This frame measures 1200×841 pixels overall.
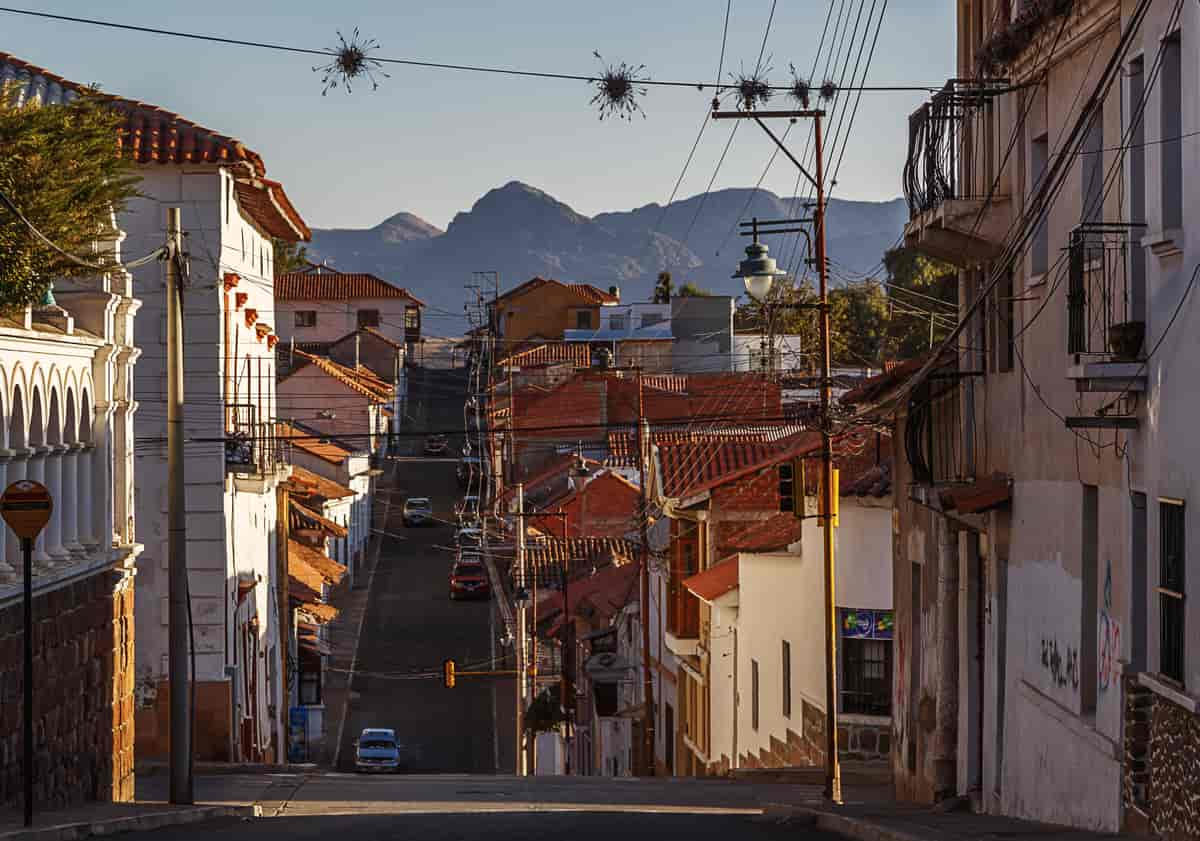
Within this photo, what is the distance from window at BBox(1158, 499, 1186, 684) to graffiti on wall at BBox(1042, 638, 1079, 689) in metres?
3.02

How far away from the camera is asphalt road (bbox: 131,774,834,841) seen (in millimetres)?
15523

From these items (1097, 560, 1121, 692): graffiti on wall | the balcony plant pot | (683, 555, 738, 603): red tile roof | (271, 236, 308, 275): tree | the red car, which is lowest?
the red car

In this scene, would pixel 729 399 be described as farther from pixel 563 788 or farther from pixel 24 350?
pixel 24 350

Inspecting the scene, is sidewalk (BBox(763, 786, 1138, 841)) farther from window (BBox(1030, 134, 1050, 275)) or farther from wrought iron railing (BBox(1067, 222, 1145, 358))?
window (BBox(1030, 134, 1050, 275))

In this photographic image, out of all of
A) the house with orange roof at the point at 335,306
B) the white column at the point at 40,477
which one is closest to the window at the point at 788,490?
the white column at the point at 40,477

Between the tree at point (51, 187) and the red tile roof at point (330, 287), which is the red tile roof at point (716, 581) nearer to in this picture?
the tree at point (51, 187)

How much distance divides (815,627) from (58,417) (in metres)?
12.9

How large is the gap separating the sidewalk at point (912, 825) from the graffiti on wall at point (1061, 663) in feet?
4.23

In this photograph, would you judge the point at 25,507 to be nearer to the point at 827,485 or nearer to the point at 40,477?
the point at 40,477

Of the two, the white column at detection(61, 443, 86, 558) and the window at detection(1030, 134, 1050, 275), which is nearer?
the window at detection(1030, 134, 1050, 275)

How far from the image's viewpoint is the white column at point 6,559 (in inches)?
664

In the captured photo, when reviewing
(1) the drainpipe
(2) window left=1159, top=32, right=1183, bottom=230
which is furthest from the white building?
(2) window left=1159, top=32, right=1183, bottom=230

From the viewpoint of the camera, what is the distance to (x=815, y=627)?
28172 millimetres

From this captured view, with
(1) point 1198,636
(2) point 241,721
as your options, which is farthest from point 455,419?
(1) point 1198,636
